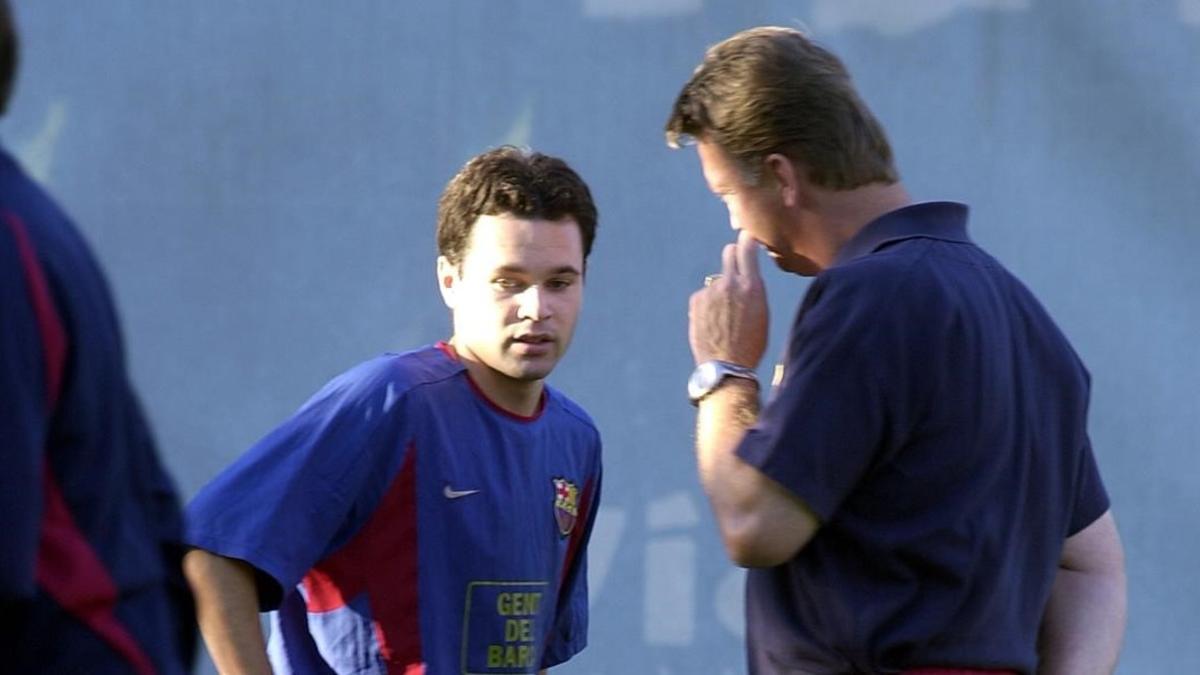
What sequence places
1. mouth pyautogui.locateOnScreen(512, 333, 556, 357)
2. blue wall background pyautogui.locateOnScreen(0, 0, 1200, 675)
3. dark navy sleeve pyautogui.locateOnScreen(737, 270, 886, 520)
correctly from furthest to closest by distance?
blue wall background pyautogui.locateOnScreen(0, 0, 1200, 675) → mouth pyautogui.locateOnScreen(512, 333, 556, 357) → dark navy sleeve pyautogui.locateOnScreen(737, 270, 886, 520)

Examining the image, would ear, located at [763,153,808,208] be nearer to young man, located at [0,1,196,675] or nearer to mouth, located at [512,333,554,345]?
mouth, located at [512,333,554,345]

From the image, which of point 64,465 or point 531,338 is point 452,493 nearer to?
point 531,338

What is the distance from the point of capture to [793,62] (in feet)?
7.02

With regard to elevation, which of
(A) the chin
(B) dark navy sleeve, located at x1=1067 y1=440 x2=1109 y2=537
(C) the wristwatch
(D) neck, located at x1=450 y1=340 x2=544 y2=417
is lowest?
(B) dark navy sleeve, located at x1=1067 y1=440 x2=1109 y2=537

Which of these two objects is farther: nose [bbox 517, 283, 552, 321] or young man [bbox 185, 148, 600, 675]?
nose [bbox 517, 283, 552, 321]

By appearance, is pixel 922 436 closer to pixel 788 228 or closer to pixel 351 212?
pixel 788 228

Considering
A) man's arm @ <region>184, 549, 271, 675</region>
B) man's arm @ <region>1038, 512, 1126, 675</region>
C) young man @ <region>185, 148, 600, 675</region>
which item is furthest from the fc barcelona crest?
man's arm @ <region>1038, 512, 1126, 675</region>

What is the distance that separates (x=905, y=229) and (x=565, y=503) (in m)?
0.77

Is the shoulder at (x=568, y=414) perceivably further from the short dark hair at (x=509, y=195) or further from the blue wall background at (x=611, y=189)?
the blue wall background at (x=611, y=189)

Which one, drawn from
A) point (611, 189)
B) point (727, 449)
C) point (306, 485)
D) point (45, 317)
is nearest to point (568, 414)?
point (306, 485)

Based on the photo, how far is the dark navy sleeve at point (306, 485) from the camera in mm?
2354

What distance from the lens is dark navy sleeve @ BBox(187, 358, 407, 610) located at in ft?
7.72

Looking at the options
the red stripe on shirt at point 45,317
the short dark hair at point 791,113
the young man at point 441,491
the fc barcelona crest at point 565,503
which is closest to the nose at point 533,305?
the young man at point 441,491

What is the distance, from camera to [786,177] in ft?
7.02
